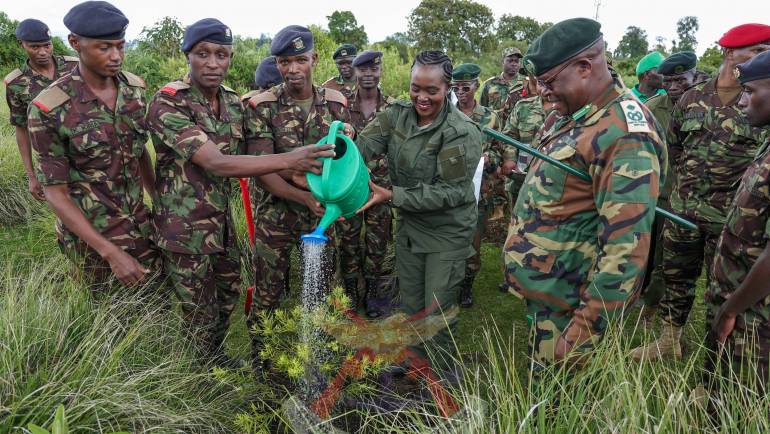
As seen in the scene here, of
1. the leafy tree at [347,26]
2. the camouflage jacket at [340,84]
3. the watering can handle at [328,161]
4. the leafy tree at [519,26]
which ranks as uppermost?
the leafy tree at [519,26]

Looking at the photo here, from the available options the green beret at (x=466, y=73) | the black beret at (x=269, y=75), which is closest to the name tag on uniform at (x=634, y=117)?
the green beret at (x=466, y=73)

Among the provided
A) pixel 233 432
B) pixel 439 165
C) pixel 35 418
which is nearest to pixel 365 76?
pixel 439 165

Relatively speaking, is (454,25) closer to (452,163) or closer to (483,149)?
(483,149)

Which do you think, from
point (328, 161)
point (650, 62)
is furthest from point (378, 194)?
point (650, 62)

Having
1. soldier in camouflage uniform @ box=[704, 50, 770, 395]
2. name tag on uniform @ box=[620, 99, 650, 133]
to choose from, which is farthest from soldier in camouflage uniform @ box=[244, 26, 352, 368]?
soldier in camouflage uniform @ box=[704, 50, 770, 395]

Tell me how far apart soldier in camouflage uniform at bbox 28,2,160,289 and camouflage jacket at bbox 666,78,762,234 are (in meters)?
3.45

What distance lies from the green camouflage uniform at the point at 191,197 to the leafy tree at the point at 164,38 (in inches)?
445

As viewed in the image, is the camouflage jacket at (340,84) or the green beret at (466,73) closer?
the green beret at (466,73)

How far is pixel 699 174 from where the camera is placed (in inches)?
133

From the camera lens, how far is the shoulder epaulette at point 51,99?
253cm

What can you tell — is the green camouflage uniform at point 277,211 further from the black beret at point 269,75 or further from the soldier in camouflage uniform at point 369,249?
the black beret at point 269,75

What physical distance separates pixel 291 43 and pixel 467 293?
8.88 feet

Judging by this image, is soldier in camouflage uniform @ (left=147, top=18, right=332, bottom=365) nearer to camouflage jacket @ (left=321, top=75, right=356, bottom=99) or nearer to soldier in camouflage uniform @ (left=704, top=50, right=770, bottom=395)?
soldier in camouflage uniform @ (left=704, top=50, right=770, bottom=395)

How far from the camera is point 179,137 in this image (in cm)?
264
